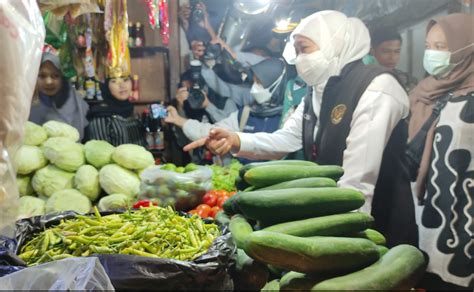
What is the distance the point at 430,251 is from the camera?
5.90 ft

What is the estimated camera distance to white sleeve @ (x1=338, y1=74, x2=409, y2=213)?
198 centimetres

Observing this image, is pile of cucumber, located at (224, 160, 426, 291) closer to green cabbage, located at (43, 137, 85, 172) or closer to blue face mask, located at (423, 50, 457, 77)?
blue face mask, located at (423, 50, 457, 77)

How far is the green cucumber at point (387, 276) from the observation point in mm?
1130

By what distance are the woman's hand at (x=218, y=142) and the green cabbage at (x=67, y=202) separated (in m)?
0.83

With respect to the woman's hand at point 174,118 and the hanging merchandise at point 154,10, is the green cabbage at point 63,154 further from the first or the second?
the woman's hand at point 174,118

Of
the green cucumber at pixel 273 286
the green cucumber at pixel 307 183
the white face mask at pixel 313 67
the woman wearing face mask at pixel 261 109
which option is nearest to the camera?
the green cucumber at pixel 273 286

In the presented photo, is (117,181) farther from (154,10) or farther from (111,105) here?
(111,105)

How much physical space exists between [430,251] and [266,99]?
81.8 inches

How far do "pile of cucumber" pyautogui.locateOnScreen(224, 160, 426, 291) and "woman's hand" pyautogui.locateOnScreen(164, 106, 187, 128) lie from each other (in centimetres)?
249

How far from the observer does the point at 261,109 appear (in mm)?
3613

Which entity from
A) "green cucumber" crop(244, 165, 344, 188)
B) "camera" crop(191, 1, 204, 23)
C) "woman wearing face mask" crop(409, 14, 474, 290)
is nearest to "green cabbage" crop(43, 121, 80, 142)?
"camera" crop(191, 1, 204, 23)

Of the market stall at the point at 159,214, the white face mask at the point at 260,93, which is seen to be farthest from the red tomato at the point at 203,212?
the white face mask at the point at 260,93

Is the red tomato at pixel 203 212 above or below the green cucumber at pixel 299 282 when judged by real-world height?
below

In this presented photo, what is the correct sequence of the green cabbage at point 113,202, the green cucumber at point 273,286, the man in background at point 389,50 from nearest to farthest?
1. the green cucumber at point 273,286
2. the man in background at point 389,50
3. the green cabbage at point 113,202
